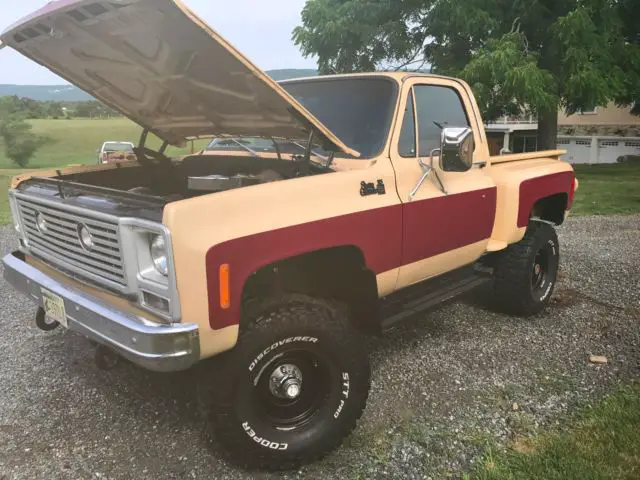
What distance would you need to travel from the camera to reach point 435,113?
3.95 metres

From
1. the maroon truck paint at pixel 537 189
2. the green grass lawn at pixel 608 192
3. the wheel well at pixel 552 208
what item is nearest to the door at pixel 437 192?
the maroon truck paint at pixel 537 189

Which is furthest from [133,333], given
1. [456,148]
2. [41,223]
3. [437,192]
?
[437,192]

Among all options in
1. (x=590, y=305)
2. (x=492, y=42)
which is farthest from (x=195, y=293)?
(x=492, y=42)

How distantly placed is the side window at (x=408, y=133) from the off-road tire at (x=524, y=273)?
1684 millimetres

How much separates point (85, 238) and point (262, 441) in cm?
139

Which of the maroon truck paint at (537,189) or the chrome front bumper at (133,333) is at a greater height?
the maroon truck paint at (537,189)

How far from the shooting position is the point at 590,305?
5.23 metres

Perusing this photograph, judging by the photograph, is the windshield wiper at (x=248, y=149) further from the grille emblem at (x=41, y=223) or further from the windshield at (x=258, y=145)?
the grille emblem at (x=41, y=223)

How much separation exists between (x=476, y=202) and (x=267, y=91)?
1.89 m

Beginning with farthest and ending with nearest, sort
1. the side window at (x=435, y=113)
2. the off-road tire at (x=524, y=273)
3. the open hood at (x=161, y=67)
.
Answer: the off-road tire at (x=524, y=273), the side window at (x=435, y=113), the open hood at (x=161, y=67)

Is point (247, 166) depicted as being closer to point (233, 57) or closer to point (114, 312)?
point (233, 57)

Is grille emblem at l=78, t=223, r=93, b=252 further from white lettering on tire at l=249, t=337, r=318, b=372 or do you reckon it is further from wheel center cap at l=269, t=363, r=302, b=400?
wheel center cap at l=269, t=363, r=302, b=400

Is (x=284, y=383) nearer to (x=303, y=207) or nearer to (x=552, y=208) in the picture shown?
(x=303, y=207)

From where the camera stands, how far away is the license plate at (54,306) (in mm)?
2918
